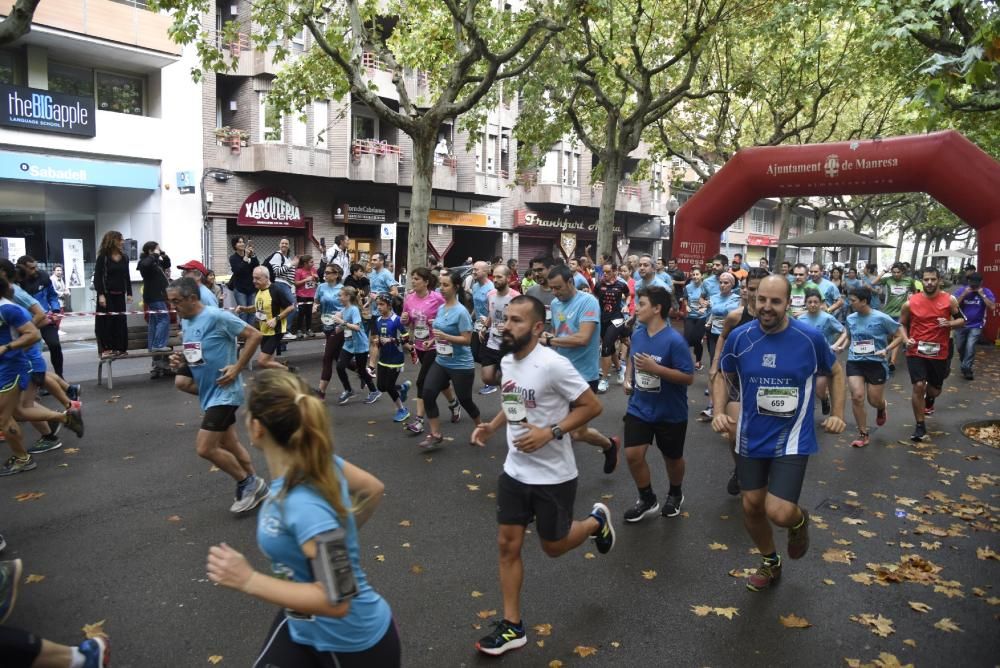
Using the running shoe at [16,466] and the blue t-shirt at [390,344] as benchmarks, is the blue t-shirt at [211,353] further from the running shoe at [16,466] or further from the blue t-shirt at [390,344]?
the blue t-shirt at [390,344]

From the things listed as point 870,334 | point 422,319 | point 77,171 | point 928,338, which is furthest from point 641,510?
point 77,171

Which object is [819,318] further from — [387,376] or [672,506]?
[387,376]

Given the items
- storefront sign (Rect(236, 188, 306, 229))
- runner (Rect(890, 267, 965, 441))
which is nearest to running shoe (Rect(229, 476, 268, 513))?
runner (Rect(890, 267, 965, 441))

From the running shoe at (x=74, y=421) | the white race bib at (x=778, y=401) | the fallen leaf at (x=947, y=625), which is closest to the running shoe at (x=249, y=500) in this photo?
the running shoe at (x=74, y=421)

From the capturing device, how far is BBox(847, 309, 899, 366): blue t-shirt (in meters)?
8.13

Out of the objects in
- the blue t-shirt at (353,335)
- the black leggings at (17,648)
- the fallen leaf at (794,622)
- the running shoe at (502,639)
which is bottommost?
the fallen leaf at (794,622)

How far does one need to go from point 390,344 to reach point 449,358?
1.16 m

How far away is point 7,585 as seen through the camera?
289 centimetres

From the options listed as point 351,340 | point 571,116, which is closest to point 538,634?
point 351,340

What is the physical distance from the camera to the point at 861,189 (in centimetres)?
1580

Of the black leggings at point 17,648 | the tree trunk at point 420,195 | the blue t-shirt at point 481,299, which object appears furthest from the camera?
the tree trunk at point 420,195

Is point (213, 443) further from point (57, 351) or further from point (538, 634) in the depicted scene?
point (57, 351)

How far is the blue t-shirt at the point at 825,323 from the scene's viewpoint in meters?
8.20

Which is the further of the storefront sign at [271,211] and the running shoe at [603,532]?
the storefront sign at [271,211]
